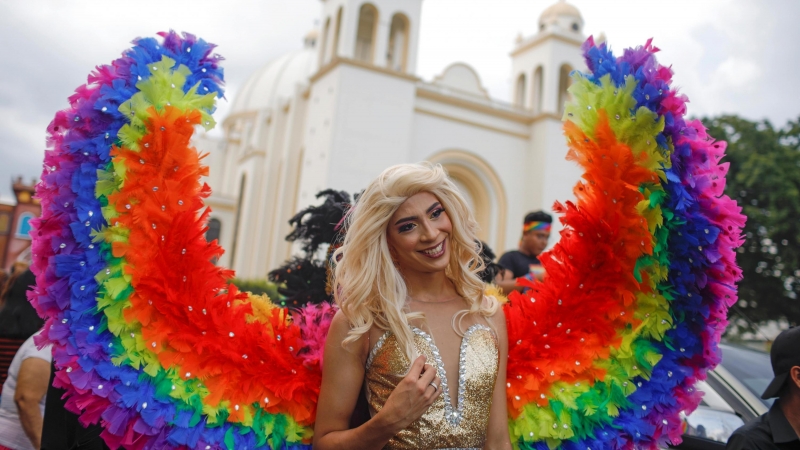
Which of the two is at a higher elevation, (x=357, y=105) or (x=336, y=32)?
(x=336, y=32)

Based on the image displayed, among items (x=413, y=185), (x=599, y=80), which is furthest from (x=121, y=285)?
(x=599, y=80)

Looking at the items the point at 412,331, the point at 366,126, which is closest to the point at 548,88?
the point at 366,126

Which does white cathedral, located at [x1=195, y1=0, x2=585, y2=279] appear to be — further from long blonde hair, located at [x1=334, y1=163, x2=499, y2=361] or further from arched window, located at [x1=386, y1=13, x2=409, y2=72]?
long blonde hair, located at [x1=334, y1=163, x2=499, y2=361]

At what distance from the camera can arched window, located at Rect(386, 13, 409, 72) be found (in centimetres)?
2012

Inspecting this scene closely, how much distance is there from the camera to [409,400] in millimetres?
1745

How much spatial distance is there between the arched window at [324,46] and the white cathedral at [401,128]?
0.18ft

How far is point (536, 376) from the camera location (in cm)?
229

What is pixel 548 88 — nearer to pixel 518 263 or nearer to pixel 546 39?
pixel 546 39

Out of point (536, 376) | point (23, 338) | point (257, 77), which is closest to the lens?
point (536, 376)

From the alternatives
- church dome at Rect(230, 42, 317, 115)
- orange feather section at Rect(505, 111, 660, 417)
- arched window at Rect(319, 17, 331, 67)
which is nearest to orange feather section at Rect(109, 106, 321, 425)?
orange feather section at Rect(505, 111, 660, 417)

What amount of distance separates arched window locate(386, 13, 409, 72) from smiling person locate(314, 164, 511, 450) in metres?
18.5

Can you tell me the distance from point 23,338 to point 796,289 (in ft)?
70.6

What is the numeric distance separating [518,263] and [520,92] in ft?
69.4

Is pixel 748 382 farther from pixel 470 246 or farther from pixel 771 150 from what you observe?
pixel 771 150
